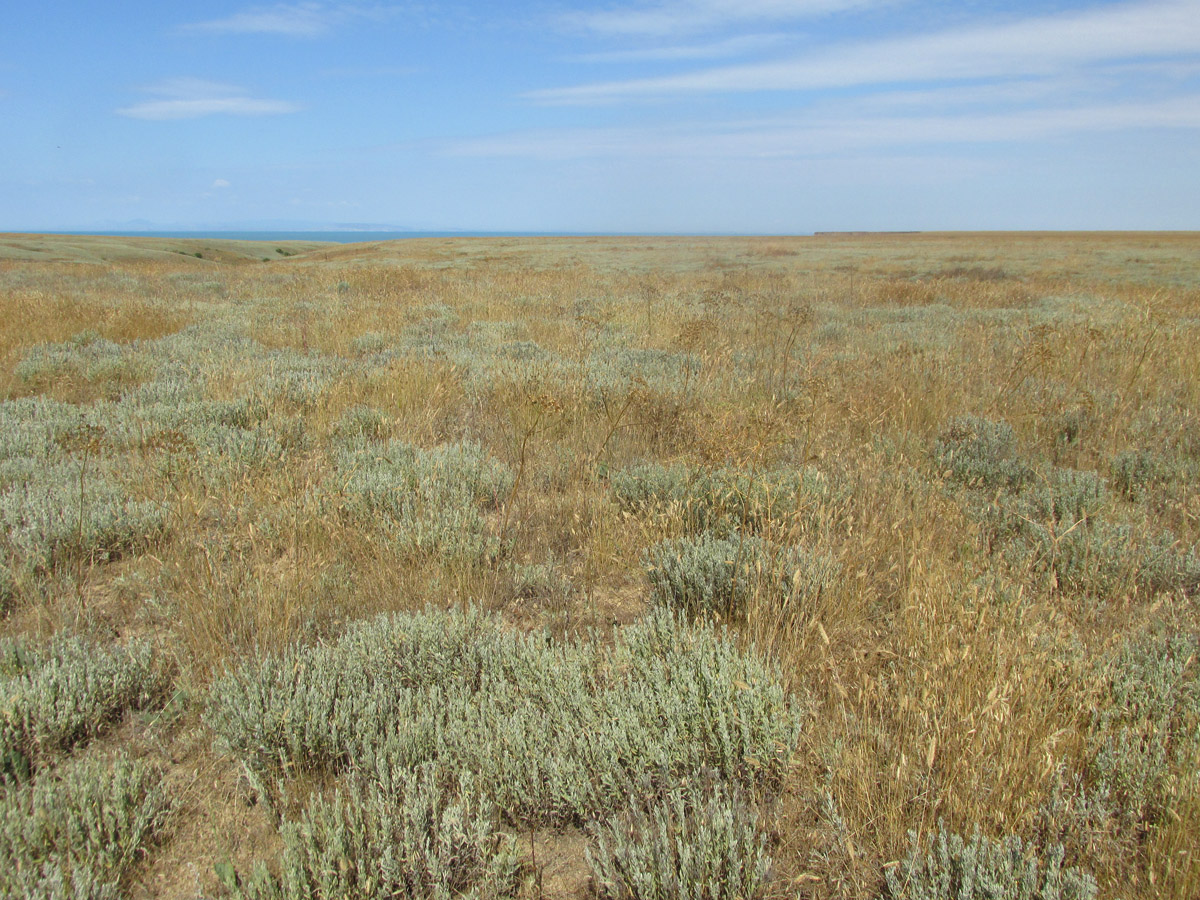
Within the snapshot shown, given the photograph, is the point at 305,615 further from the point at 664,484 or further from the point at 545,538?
the point at 664,484

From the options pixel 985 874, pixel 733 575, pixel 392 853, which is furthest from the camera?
pixel 733 575

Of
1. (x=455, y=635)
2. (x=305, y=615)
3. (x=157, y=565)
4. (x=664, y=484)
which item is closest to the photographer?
(x=455, y=635)

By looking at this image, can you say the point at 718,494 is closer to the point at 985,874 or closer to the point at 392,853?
the point at 985,874

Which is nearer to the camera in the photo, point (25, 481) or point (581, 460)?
point (25, 481)

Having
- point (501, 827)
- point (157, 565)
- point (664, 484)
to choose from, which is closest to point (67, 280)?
point (157, 565)

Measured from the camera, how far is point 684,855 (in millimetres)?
1586

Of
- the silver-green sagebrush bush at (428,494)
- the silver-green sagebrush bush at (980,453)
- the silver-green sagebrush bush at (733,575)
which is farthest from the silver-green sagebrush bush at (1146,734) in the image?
the silver-green sagebrush bush at (428,494)

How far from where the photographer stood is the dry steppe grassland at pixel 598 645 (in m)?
1.73

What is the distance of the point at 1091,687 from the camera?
6.82 ft

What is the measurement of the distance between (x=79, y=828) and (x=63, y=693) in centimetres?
67

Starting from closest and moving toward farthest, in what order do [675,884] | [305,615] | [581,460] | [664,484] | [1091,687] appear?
1. [675,884]
2. [1091,687]
3. [305,615]
4. [664,484]
5. [581,460]

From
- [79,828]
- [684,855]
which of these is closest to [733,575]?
[684,855]

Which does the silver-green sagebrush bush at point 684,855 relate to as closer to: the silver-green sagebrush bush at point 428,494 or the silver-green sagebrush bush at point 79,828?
the silver-green sagebrush bush at point 79,828

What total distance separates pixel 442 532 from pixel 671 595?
1277mm
